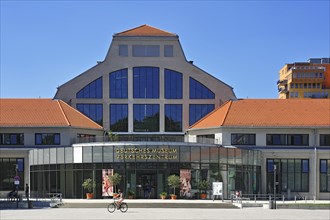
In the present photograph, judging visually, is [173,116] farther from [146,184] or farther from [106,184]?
[106,184]

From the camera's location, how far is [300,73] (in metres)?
174

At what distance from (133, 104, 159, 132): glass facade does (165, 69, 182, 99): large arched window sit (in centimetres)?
241

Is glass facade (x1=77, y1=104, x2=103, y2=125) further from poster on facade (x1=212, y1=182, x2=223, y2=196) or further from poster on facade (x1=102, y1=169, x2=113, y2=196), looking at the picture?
poster on facade (x1=212, y1=182, x2=223, y2=196)

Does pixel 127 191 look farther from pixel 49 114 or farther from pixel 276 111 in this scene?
pixel 276 111

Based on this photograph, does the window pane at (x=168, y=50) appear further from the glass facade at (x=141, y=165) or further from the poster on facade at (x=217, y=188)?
the poster on facade at (x=217, y=188)

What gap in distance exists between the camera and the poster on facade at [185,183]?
65312 millimetres

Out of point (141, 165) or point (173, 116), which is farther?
point (173, 116)

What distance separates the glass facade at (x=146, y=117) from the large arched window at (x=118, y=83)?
8.17 ft

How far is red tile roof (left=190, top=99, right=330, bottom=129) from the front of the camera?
74562 mm

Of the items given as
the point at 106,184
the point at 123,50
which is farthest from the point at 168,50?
the point at 106,184

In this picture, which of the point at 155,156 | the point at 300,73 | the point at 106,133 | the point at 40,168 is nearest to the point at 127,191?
the point at 155,156

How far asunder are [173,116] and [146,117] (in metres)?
3.55

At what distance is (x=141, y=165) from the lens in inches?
2581

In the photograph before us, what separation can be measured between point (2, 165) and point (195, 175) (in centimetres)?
2358
